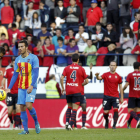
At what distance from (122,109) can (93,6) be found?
561 centimetres

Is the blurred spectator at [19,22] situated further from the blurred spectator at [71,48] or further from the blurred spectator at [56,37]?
the blurred spectator at [71,48]

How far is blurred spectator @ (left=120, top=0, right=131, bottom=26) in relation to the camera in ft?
60.9

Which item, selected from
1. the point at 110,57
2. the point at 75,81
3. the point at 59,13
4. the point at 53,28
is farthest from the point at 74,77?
the point at 59,13

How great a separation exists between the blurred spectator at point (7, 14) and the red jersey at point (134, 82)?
871 centimetres

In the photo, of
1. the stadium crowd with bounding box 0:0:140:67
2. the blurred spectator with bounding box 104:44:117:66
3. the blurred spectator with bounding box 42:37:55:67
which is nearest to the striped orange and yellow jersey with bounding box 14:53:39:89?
the stadium crowd with bounding box 0:0:140:67

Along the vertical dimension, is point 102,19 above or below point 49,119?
above

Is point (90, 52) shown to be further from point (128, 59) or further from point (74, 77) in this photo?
point (74, 77)

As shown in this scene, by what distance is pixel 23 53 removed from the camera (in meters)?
9.61

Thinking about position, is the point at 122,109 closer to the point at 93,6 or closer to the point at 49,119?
the point at 49,119

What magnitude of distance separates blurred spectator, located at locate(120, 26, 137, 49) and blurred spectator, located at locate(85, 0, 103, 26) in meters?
2.23

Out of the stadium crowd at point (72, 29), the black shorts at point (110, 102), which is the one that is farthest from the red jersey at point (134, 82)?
the stadium crowd at point (72, 29)

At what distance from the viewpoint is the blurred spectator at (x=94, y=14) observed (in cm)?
1873

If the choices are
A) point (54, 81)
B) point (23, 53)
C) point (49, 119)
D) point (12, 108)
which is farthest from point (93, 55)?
point (23, 53)

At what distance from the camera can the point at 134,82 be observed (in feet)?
42.8
